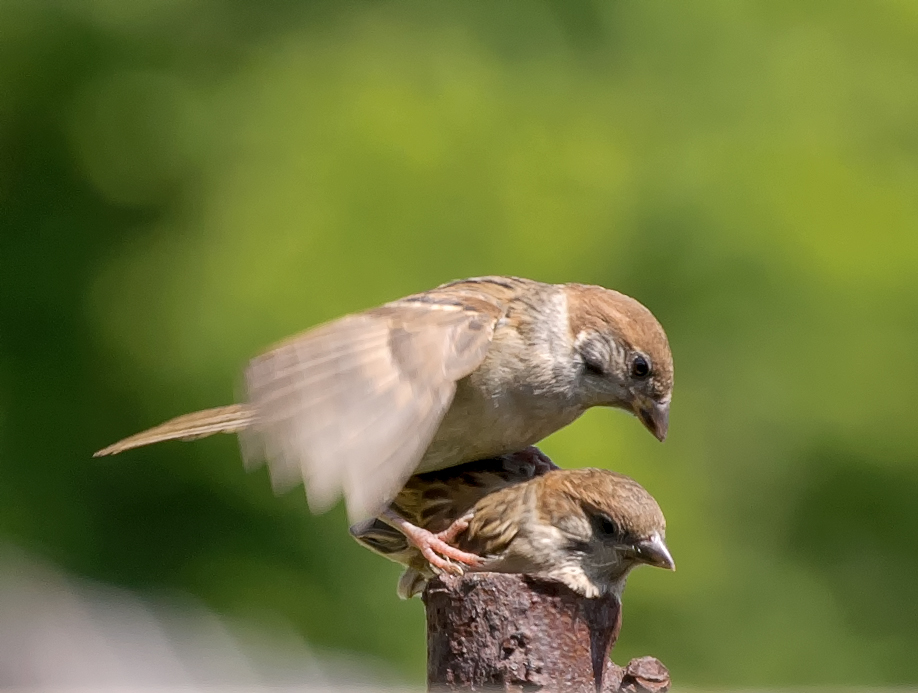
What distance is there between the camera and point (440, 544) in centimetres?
284

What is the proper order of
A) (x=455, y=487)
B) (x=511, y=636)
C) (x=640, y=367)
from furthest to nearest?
(x=640, y=367)
(x=455, y=487)
(x=511, y=636)

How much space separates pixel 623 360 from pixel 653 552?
2.02 ft

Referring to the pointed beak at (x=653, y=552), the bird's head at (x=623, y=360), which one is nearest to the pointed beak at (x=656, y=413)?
the bird's head at (x=623, y=360)

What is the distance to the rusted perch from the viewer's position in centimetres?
241

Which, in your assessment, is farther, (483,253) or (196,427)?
(483,253)

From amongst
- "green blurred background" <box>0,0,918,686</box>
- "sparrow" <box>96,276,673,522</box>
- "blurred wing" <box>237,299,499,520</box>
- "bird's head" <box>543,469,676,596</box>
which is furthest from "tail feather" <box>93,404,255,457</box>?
"green blurred background" <box>0,0,918,686</box>

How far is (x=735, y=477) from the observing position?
678 cm

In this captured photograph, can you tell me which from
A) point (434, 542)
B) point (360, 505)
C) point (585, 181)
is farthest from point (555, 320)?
point (585, 181)

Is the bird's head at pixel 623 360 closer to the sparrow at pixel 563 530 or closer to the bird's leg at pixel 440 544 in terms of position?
the sparrow at pixel 563 530

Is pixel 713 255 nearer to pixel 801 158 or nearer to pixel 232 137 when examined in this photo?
pixel 801 158

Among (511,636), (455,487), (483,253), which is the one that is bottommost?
(511,636)

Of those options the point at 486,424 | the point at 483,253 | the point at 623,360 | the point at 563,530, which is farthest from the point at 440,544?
the point at 483,253

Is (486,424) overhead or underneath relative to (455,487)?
overhead

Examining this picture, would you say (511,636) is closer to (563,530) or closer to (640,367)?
(563,530)
